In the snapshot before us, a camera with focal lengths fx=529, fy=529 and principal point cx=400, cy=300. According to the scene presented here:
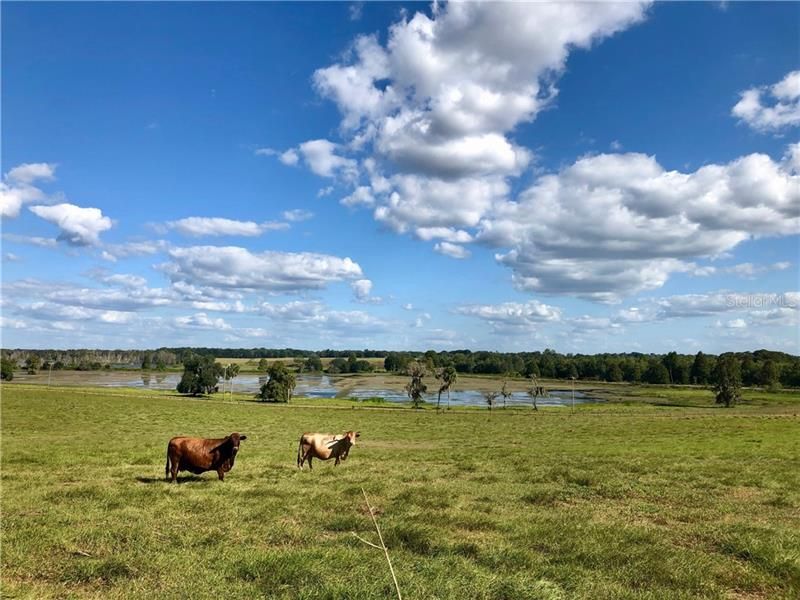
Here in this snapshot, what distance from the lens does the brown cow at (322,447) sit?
19.2m

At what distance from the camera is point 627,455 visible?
23375mm

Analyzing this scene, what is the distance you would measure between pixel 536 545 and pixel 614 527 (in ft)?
7.12

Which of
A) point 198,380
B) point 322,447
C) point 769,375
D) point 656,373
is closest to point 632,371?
point 656,373

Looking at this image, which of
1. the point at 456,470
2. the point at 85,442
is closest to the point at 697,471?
the point at 456,470

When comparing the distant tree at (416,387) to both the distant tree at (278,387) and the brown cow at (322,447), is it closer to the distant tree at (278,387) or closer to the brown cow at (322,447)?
the distant tree at (278,387)

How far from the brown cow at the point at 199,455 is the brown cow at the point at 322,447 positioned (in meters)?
3.99

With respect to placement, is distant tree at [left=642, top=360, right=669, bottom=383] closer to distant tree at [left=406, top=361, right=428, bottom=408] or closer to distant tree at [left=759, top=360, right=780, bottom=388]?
distant tree at [left=759, top=360, right=780, bottom=388]

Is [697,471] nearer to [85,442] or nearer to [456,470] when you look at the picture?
[456,470]

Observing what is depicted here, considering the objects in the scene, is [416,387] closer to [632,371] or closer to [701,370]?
[701,370]

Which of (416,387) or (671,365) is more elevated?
(671,365)

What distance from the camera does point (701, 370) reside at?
554 ft

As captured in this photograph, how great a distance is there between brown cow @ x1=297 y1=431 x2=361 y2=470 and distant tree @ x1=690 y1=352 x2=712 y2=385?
571ft

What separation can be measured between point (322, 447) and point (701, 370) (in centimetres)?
18001

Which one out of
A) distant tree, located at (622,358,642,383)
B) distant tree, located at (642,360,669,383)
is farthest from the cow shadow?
distant tree, located at (622,358,642,383)
